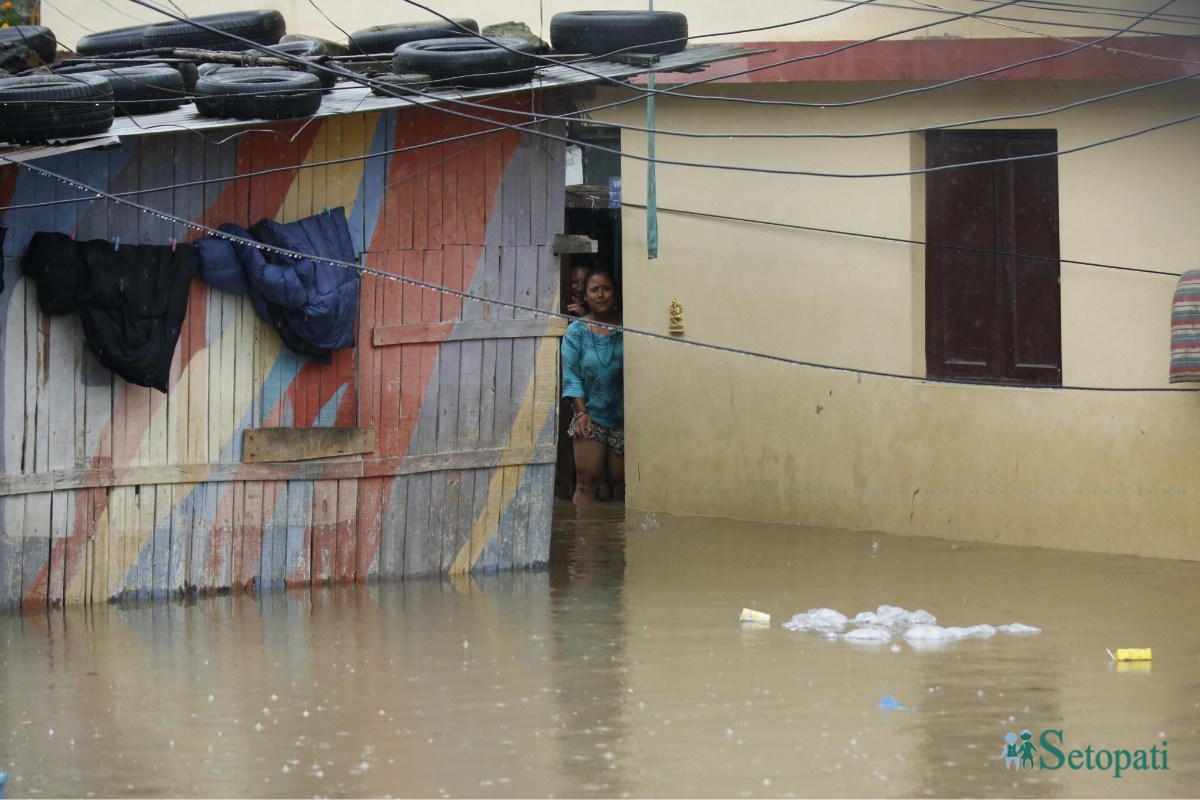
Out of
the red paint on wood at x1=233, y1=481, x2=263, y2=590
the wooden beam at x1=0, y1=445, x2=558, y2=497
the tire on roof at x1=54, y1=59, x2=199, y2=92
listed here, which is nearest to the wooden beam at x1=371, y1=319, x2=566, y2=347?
the wooden beam at x1=0, y1=445, x2=558, y2=497

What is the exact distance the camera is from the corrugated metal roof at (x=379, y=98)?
873cm

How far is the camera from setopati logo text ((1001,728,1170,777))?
19.9 feet

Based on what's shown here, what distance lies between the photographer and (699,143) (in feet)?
41.4

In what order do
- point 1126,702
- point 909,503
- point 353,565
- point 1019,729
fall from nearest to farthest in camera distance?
point 1019,729 → point 1126,702 → point 353,565 → point 909,503

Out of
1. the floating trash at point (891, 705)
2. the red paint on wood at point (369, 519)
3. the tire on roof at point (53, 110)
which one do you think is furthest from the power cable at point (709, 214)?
the floating trash at point (891, 705)

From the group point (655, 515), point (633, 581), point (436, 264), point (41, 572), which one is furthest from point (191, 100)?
point (655, 515)

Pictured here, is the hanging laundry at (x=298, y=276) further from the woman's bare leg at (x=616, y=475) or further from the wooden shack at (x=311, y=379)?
the woman's bare leg at (x=616, y=475)

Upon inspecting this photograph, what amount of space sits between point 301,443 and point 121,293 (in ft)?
4.73

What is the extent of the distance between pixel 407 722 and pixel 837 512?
6.10 m

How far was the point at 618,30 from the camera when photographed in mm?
10719

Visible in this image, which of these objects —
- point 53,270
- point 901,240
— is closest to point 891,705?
point 53,270

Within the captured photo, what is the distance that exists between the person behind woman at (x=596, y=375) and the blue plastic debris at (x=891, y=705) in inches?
264

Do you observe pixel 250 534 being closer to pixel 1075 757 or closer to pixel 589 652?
pixel 589 652

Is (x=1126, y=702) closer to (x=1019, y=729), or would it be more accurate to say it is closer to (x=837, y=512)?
(x=1019, y=729)
